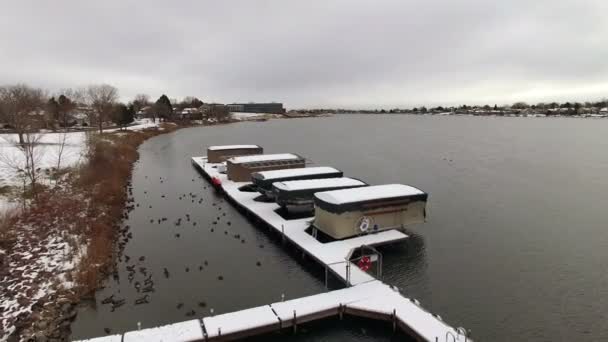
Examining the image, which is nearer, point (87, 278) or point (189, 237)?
point (87, 278)

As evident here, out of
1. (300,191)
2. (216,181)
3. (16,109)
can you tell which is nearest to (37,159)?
(16,109)

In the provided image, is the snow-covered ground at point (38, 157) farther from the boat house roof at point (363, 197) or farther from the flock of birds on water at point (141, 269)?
the boat house roof at point (363, 197)

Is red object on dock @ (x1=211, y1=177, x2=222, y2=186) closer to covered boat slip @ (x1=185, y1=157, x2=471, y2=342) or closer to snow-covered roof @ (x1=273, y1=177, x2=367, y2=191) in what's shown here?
snow-covered roof @ (x1=273, y1=177, x2=367, y2=191)

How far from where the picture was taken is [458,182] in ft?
174

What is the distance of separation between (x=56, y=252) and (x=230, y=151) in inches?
1508

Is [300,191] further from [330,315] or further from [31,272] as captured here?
[31,272]

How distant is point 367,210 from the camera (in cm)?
2881

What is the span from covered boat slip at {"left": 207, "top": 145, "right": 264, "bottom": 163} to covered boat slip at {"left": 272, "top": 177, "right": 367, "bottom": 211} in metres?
28.0

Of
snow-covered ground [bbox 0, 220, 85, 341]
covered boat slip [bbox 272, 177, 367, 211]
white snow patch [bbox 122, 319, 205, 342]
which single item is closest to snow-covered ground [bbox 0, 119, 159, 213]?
snow-covered ground [bbox 0, 220, 85, 341]

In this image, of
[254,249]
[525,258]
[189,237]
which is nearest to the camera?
[525,258]

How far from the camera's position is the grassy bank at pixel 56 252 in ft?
63.8

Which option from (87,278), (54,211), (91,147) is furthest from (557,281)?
(91,147)

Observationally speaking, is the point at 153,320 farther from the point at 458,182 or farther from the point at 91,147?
the point at 91,147

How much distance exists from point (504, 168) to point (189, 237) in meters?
55.1
